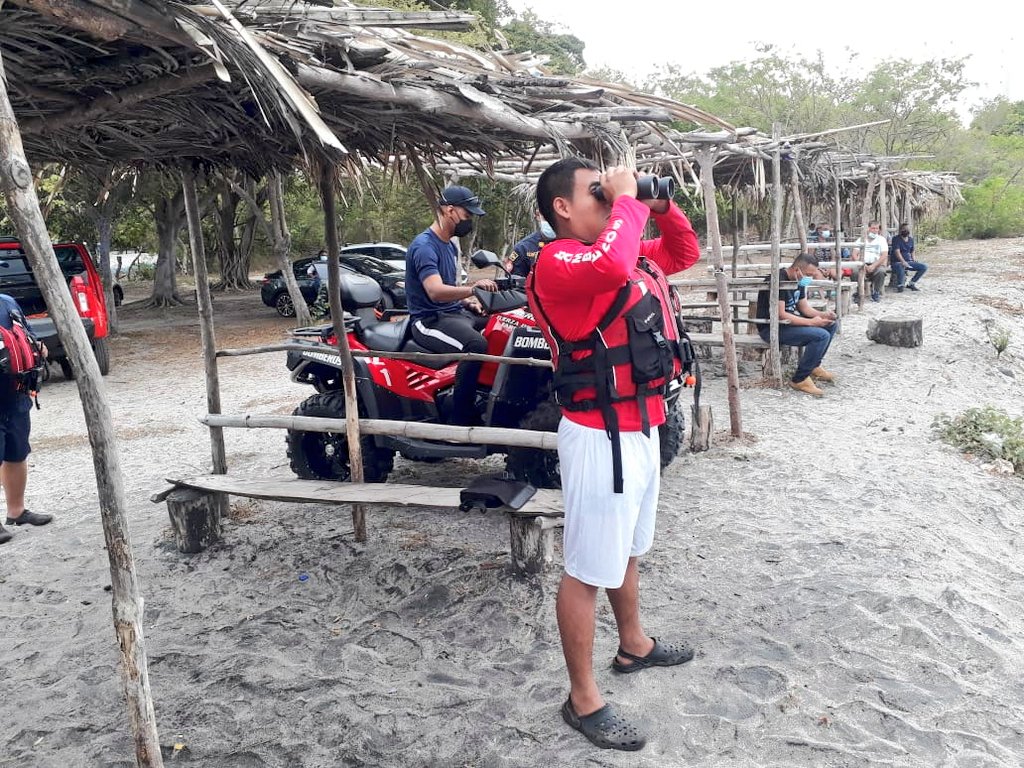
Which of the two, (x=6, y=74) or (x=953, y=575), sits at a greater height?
(x=6, y=74)

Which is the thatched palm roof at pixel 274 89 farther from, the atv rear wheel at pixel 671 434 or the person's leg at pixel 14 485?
the person's leg at pixel 14 485

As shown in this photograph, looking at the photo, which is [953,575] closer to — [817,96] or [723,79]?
[817,96]

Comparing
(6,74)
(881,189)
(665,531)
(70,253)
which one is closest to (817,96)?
(881,189)

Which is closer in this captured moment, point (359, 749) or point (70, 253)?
point (359, 749)

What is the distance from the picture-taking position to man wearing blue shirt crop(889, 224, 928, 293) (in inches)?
654

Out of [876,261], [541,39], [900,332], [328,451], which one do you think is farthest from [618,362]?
[541,39]

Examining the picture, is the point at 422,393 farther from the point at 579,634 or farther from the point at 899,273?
the point at 899,273

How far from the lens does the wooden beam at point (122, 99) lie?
9.50 feet

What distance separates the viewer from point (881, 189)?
1572cm

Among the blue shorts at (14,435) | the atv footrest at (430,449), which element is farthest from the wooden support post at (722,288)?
the blue shorts at (14,435)

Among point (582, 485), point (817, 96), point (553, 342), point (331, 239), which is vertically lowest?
point (582, 485)

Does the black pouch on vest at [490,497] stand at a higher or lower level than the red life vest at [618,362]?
lower

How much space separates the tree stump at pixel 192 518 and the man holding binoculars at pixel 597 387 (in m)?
2.60

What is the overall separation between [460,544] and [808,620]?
1.88 metres
